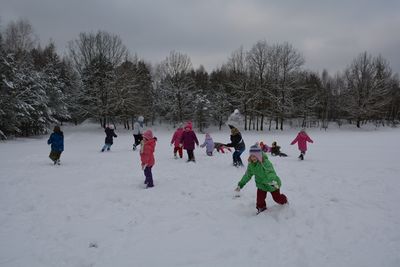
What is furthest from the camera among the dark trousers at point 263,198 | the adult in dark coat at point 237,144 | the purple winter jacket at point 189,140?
the purple winter jacket at point 189,140

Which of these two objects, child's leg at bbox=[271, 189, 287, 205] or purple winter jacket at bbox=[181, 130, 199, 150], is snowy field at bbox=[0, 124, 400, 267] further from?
purple winter jacket at bbox=[181, 130, 199, 150]

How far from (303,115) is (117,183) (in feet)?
154

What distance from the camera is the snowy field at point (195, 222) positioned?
17.1 feet

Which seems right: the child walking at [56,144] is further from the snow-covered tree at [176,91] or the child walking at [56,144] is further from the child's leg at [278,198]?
the snow-covered tree at [176,91]

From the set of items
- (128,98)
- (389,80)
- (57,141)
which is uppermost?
(389,80)

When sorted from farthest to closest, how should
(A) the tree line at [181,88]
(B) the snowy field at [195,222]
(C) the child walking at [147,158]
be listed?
(A) the tree line at [181,88] → (C) the child walking at [147,158] → (B) the snowy field at [195,222]

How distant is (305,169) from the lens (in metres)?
12.3

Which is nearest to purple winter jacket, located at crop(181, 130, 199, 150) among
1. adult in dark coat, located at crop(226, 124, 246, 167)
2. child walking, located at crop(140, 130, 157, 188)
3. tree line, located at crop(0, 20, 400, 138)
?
adult in dark coat, located at crop(226, 124, 246, 167)

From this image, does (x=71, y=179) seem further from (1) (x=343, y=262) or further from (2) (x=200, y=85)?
(2) (x=200, y=85)

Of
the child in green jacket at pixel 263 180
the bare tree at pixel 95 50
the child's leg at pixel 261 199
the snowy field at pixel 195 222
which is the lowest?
the snowy field at pixel 195 222

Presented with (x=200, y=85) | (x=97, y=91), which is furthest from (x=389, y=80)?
(x=97, y=91)

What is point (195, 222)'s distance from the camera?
22.0 feet

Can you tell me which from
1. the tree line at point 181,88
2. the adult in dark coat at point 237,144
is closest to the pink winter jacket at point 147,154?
the adult in dark coat at point 237,144

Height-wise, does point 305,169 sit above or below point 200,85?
below
